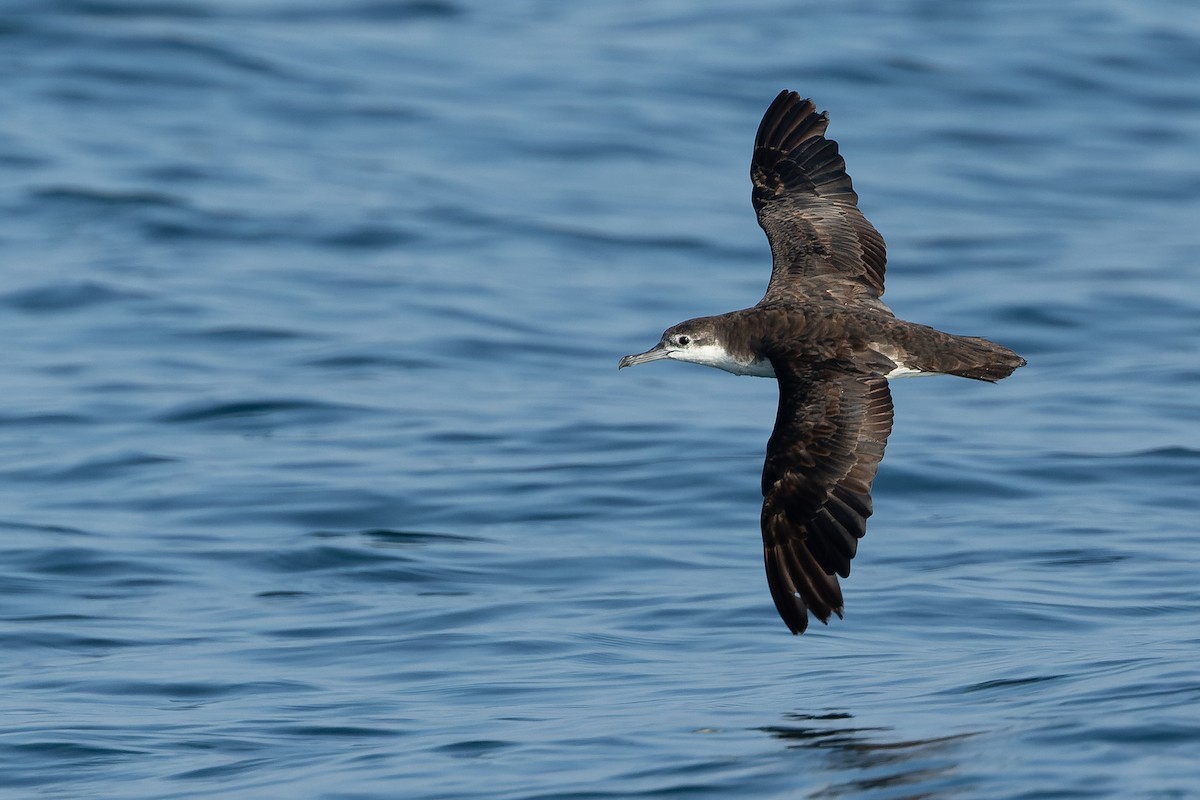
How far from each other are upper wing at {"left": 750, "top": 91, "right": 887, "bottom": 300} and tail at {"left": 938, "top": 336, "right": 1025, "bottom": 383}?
1013mm

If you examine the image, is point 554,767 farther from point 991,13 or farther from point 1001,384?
point 991,13

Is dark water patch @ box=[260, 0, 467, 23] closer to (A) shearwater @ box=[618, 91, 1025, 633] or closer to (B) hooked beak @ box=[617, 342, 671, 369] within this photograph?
(A) shearwater @ box=[618, 91, 1025, 633]

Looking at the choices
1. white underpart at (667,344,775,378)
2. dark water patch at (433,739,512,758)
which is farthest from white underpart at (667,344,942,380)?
dark water patch at (433,739,512,758)

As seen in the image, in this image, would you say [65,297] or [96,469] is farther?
[65,297]

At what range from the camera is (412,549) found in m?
10.1

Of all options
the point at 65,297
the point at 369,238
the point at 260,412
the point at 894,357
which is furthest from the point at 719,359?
the point at 369,238

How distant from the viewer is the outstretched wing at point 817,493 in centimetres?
743

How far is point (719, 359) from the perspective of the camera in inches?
333

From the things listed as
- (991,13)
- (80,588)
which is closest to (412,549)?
(80,588)

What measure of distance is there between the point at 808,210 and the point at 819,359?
1.77 m

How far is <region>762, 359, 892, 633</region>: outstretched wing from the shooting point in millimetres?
7430

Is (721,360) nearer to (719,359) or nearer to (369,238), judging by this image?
(719,359)

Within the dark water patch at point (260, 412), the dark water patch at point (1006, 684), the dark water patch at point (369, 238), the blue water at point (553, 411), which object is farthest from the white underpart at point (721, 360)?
the dark water patch at point (369, 238)

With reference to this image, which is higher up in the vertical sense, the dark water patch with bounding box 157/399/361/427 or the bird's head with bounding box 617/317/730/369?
the bird's head with bounding box 617/317/730/369
